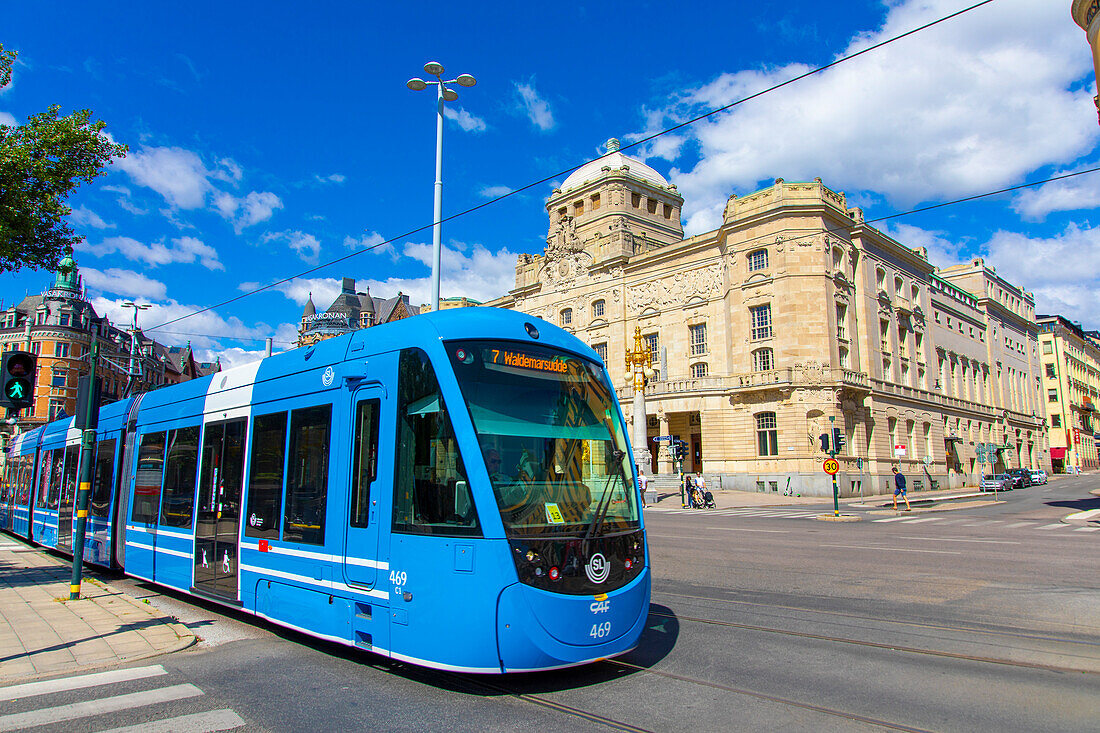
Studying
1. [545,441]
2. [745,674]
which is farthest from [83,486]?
[745,674]

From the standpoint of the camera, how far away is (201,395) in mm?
9094

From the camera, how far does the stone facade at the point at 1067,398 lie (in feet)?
293

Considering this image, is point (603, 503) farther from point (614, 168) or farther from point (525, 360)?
point (614, 168)

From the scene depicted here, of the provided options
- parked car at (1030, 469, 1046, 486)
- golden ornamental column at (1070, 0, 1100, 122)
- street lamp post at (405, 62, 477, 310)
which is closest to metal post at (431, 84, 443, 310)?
street lamp post at (405, 62, 477, 310)

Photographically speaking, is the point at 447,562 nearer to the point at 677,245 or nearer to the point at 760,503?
the point at 760,503

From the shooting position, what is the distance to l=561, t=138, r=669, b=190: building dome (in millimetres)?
65875

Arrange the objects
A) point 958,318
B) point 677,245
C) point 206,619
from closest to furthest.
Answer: point 206,619
point 677,245
point 958,318

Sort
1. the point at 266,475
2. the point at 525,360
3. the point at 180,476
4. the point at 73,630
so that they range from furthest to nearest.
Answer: the point at 180,476 < the point at 73,630 < the point at 266,475 < the point at 525,360

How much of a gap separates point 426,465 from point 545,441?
3.23ft

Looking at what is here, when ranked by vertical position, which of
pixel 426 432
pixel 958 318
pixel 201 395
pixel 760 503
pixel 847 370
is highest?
pixel 958 318

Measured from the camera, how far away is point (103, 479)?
457 inches

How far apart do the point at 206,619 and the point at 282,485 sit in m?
2.81

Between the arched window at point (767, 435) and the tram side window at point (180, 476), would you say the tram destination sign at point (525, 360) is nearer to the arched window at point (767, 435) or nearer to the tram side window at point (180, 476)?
the tram side window at point (180, 476)

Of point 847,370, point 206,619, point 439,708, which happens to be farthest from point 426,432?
point 847,370
